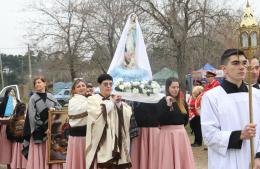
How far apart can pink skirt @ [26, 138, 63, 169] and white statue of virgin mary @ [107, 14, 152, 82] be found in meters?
2.36

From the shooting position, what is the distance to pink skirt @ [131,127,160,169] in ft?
25.8

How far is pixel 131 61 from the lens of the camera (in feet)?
23.9

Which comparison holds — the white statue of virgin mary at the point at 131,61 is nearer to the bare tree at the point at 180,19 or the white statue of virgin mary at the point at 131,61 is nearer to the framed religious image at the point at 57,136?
the framed religious image at the point at 57,136

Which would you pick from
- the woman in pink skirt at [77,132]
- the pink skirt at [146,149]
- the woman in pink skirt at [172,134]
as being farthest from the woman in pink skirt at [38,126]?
the woman in pink skirt at [172,134]

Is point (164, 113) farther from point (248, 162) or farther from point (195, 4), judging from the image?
point (195, 4)

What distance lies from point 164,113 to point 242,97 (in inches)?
125

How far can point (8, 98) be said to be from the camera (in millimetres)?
10594

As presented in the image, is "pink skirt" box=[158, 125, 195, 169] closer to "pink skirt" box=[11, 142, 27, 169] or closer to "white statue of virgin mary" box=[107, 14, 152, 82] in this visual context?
"white statue of virgin mary" box=[107, 14, 152, 82]

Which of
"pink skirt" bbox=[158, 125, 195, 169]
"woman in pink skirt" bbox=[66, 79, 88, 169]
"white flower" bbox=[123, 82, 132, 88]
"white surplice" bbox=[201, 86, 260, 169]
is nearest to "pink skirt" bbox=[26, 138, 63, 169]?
"woman in pink skirt" bbox=[66, 79, 88, 169]

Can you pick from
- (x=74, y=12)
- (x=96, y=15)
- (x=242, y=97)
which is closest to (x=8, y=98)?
(x=242, y=97)

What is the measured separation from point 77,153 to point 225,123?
362 cm

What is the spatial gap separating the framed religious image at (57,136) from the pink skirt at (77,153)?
3.62 ft

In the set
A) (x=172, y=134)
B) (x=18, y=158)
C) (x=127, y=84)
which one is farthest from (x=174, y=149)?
(x=18, y=158)

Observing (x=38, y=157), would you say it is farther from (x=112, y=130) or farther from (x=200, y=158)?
(x=200, y=158)
